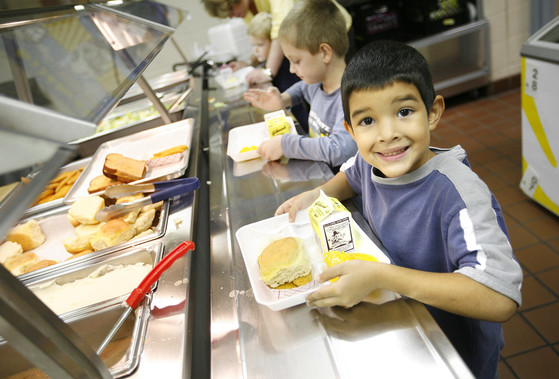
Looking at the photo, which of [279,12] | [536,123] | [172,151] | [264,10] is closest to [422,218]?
[172,151]

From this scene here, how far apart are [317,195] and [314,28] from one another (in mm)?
975

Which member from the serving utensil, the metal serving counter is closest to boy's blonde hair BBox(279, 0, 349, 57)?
the serving utensil

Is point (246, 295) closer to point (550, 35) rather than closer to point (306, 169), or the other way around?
point (306, 169)

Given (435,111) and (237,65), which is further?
(237,65)

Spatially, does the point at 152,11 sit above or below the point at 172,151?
above

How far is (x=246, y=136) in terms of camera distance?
223cm

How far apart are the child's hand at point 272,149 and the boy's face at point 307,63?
1.35ft

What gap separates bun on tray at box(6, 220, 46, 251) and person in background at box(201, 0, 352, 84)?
225 centimetres

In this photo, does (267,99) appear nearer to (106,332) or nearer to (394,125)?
(394,125)

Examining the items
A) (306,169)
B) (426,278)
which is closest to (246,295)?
(426,278)

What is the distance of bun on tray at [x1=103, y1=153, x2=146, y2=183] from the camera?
5.83 ft

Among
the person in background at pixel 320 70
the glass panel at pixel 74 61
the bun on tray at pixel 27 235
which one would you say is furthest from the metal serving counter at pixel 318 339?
the bun on tray at pixel 27 235

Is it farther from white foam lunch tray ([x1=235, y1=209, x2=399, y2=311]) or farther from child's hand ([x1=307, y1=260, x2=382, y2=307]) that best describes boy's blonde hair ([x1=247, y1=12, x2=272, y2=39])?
child's hand ([x1=307, y1=260, x2=382, y2=307])

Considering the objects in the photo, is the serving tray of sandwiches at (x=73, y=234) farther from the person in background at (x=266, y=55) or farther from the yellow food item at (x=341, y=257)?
the person in background at (x=266, y=55)
